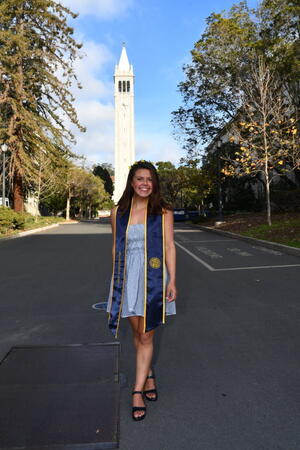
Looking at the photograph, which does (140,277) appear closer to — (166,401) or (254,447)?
(166,401)

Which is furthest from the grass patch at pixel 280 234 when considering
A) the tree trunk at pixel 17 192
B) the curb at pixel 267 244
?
the tree trunk at pixel 17 192

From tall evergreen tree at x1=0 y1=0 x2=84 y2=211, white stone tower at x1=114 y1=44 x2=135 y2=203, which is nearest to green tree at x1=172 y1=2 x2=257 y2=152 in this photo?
tall evergreen tree at x1=0 y1=0 x2=84 y2=211

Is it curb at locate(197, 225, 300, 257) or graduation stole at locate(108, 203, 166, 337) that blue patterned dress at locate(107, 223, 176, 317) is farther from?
curb at locate(197, 225, 300, 257)

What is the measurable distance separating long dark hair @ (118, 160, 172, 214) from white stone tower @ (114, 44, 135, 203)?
266 ft

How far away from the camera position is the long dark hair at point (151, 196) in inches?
121

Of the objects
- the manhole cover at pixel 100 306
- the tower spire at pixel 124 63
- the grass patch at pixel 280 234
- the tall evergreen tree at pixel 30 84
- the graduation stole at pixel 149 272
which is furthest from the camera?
the tower spire at pixel 124 63

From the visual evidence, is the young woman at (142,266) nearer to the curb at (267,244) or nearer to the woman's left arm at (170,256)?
the woman's left arm at (170,256)

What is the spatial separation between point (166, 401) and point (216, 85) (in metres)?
27.7

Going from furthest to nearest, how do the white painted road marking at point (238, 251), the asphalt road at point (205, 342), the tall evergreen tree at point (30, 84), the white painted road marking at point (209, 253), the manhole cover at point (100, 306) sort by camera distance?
the tall evergreen tree at point (30, 84)
the white painted road marking at point (238, 251)
the white painted road marking at point (209, 253)
the manhole cover at point (100, 306)
the asphalt road at point (205, 342)

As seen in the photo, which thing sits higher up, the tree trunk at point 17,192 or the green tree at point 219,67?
the green tree at point 219,67

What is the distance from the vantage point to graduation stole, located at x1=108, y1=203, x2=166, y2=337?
2957 millimetres

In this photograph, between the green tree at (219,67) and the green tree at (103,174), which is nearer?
the green tree at (219,67)

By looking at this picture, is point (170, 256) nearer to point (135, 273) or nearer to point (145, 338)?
point (135, 273)

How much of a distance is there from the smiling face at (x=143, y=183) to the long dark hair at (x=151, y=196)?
0.09 feet
